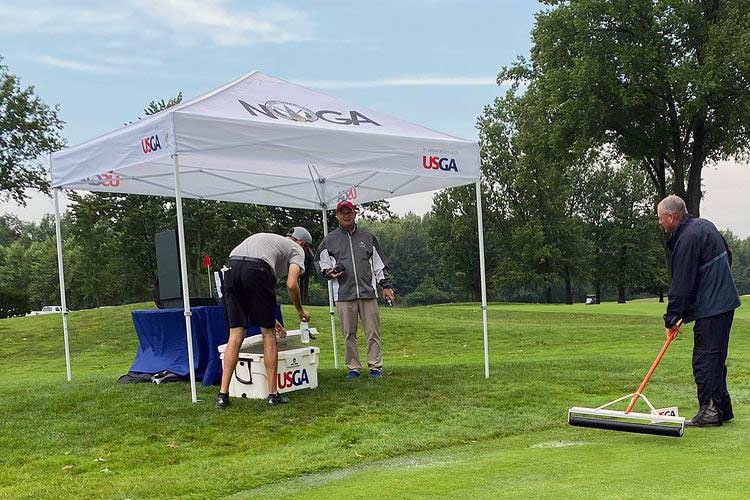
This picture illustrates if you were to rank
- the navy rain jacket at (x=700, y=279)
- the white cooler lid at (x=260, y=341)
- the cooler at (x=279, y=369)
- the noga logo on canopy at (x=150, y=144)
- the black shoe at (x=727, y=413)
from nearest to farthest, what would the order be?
1. the navy rain jacket at (x=700, y=279)
2. the black shoe at (x=727, y=413)
3. the noga logo on canopy at (x=150, y=144)
4. the cooler at (x=279, y=369)
5. the white cooler lid at (x=260, y=341)

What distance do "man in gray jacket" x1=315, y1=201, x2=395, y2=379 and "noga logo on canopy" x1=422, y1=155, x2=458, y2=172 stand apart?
962 mm

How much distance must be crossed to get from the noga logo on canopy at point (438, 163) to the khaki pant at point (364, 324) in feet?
5.33

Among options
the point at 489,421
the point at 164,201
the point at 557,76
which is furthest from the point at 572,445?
the point at 164,201

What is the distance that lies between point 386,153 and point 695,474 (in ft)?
14.5

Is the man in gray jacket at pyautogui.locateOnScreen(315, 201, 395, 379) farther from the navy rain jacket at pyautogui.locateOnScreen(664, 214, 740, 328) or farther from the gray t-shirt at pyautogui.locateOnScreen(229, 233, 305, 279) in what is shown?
the navy rain jacket at pyautogui.locateOnScreen(664, 214, 740, 328)

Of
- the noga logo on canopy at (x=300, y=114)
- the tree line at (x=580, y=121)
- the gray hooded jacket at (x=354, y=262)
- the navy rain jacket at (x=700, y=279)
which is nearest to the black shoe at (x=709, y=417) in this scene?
the navy rain jacket at (x=700, y=279)

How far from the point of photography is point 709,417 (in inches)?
198

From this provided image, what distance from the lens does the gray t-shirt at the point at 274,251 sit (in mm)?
6121

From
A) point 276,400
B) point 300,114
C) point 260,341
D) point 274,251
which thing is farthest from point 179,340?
point 300,114

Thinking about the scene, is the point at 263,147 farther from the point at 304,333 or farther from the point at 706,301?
the point at 706,301

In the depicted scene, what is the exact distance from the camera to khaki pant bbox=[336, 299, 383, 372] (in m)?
7.47

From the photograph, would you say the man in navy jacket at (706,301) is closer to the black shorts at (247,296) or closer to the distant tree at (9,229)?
the black shorts at (247,296)

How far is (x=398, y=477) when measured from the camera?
3.99 metres

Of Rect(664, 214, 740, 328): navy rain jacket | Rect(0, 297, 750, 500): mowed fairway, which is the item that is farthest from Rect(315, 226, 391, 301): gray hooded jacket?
Rect(664, 214, 740, 328): navy rain jacket
